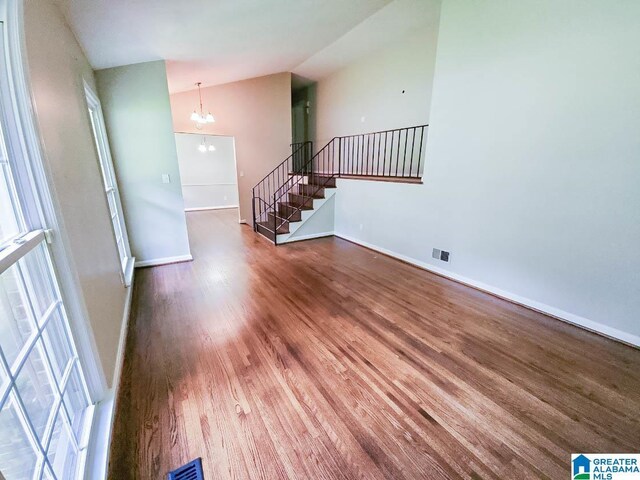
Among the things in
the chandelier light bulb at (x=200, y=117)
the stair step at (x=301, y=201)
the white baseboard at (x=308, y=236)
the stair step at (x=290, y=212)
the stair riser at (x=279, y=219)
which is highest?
the chandelier light bulb at (x=200, y=117)

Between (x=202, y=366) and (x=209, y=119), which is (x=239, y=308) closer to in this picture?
(x=202, y=366)

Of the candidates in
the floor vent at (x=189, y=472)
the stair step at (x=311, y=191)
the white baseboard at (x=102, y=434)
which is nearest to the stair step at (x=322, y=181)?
the stair step at (x=311, y=191)

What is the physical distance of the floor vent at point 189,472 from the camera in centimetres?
122

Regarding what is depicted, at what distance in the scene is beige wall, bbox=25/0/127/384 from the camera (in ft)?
4.35

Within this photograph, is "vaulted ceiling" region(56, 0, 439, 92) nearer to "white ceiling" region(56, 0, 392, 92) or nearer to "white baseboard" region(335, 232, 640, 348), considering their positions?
"white ceiling" region(56, 0, 392, 92)

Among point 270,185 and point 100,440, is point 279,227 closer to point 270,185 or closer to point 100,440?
point 270,185

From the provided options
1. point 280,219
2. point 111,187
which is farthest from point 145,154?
point 280,219

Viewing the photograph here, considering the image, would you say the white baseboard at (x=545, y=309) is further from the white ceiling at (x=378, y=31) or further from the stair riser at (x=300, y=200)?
the white ceiling at (x=378, y=31)

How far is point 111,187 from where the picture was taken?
3184 millimetres

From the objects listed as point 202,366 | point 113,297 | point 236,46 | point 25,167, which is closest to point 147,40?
point 236,46

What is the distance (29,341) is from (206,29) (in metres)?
3.10

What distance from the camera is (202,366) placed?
1.92 m

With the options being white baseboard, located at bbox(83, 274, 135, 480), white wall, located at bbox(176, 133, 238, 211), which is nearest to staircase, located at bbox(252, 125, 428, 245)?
white wall, located at bbox(176, 133, 238, 211)

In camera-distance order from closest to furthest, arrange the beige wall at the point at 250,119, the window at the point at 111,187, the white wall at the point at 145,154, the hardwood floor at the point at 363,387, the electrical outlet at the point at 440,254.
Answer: the hardwood floor at the point at 363,387, the window at the point at 111,187, the white wall at the point at 145,154, the electrical outlet at the point at 440,254, the beige wall at the point at 250,119
